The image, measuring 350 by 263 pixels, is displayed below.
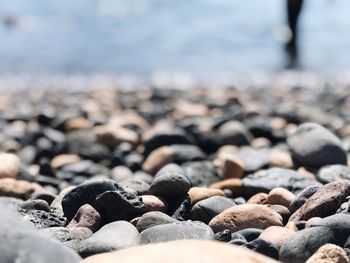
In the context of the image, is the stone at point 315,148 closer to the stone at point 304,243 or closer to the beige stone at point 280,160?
the beige stone at point 280,160

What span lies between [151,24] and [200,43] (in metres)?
2.09

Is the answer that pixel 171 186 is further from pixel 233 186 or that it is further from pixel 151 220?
pixel 233 186

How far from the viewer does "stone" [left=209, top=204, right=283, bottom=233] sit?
2.46m

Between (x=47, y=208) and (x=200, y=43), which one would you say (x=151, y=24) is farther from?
(x=47, y=208)

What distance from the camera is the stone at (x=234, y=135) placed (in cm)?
488

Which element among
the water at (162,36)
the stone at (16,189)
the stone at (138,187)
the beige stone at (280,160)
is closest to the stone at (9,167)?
the stone at (16,189)

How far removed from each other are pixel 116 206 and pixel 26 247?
914mm

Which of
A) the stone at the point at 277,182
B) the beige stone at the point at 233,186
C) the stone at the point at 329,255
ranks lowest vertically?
the beige stone at the point at 233,186

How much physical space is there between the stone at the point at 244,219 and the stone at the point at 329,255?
467mm

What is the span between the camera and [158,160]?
4242 mm

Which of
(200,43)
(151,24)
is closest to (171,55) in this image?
(200,43)

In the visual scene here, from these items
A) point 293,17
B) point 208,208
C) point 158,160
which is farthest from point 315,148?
point 293,17

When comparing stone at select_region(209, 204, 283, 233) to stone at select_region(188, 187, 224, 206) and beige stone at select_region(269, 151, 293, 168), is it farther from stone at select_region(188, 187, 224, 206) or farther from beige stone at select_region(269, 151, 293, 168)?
beige stone at select_region(269, 151, 293, 168)

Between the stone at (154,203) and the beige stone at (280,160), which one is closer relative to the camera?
the stone at (154,203)
